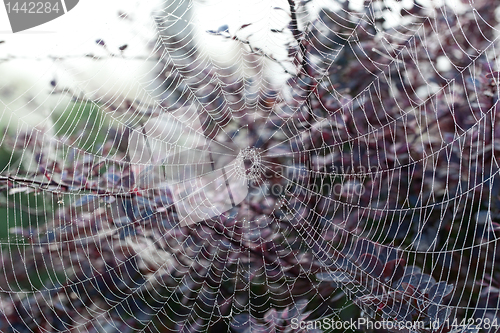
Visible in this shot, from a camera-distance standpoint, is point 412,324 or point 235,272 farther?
point 235,272

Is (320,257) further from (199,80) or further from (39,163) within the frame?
(39,163)

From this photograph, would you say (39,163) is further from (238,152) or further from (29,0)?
(238,152)

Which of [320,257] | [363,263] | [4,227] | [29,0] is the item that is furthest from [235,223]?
[29,0]

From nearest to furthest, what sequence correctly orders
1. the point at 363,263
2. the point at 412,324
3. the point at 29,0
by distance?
1. the point at 29,0
2. the point at 412,324
3. the point at 363,263

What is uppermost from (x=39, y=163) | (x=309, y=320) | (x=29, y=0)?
(x=29, y=0)

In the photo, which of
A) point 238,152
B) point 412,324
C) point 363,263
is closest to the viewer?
point 412,324

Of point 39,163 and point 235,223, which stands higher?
point 39,163

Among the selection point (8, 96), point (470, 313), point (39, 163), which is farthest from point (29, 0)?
point (470, 313)
